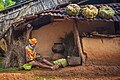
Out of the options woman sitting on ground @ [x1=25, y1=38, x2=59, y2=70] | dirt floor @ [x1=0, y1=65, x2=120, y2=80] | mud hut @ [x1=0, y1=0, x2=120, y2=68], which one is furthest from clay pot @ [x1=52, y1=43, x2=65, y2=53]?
dirt floor @ [x1=0, y1=65, x2=120, y2=80]

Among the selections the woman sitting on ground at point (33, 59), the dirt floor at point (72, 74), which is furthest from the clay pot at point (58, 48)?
the dirt floor at point (72, 74)

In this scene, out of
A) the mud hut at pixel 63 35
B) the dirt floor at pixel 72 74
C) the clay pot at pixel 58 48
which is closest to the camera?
the dirt floor at pixel 72 74

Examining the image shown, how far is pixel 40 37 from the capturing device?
464 inches

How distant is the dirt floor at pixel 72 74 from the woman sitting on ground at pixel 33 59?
11.9 inches

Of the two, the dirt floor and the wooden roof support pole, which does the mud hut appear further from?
the dirt floor

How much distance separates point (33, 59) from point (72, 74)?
1976 millimetres

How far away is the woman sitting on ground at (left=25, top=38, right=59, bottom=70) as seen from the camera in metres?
10.4

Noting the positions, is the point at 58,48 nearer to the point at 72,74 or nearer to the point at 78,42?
the point at 78,42

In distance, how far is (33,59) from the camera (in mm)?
10719

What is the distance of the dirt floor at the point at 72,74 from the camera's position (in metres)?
9.31

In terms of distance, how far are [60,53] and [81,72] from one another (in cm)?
208

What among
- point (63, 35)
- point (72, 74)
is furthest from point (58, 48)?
point (72, 74)

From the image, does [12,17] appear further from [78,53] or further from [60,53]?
[78,53]

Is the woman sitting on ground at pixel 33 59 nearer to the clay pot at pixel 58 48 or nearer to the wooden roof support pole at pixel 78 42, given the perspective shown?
the clay pot at pixel 58 48
